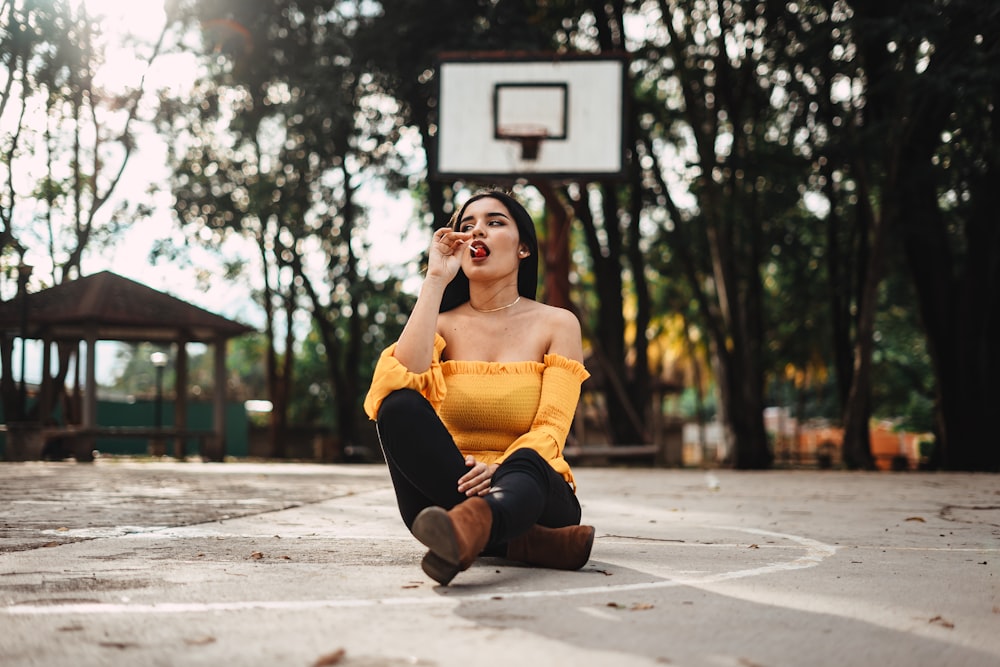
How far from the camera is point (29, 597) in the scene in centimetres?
300

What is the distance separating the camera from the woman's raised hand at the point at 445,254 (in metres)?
3.80

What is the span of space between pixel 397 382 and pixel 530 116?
11048 millimetres

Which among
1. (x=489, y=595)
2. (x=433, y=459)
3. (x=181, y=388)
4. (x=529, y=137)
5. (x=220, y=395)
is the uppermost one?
(x=529, y=137)

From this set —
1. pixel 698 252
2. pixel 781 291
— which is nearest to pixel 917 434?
pixel 781 291

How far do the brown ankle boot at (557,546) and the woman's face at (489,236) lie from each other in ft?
3.36

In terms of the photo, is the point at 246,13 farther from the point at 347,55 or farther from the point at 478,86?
the point at 478,86

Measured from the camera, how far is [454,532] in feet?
9.33

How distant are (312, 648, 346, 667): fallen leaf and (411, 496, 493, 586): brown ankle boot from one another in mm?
677

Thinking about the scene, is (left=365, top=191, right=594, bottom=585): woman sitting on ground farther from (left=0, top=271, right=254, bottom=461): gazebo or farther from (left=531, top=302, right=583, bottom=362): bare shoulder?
(left=0, top=271, right=254, bottom=461): gazebo

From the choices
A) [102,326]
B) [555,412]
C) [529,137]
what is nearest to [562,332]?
[555,412]

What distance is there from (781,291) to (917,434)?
57.7 ft

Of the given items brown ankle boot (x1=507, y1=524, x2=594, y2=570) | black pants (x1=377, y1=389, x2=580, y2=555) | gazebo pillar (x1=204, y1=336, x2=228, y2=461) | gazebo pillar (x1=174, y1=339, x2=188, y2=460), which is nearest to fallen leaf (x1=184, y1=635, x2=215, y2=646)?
black pants (x1=377, y1=389, x2=580, y2=555)

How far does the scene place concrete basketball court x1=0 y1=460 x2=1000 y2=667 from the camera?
2307 mm

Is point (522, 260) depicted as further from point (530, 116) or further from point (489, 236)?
point (530, 116)
